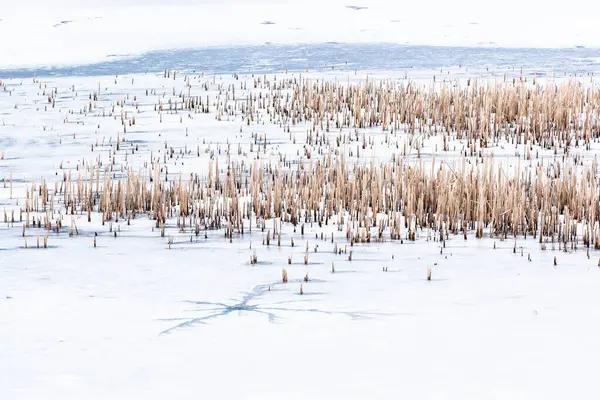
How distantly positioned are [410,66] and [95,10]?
1140 inches

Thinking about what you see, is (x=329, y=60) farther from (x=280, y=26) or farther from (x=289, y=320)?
(x=289, y=320)

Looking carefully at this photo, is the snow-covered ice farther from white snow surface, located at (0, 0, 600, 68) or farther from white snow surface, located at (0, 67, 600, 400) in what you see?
white snow surface, located at (0, 0, 600, 68)

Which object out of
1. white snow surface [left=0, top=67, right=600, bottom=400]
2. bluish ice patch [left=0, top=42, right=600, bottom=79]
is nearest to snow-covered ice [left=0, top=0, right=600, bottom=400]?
white snow surface [left=0, top=67, right=600, bottom=400]

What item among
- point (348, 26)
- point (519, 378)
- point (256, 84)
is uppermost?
point (348, 26)

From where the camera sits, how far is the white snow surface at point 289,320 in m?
3.56

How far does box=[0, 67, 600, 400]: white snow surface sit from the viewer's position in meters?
3.56

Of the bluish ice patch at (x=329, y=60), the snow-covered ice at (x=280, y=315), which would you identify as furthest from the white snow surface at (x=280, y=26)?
the snow-covered ice at (x=280, y=315)

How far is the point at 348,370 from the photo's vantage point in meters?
3.70

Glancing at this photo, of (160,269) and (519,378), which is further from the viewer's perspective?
(160,269)

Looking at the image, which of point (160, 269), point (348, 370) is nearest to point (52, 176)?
point (160, 269)

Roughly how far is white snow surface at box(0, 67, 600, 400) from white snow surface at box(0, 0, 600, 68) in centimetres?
2182

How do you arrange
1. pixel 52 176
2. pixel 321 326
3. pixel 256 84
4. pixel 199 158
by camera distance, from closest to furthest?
pixel 321 326
pixel 52 176
pixel 199 158
pixel 256 84

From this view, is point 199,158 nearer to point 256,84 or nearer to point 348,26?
point 256,84

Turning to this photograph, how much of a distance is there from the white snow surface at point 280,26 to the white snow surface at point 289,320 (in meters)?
21.8
